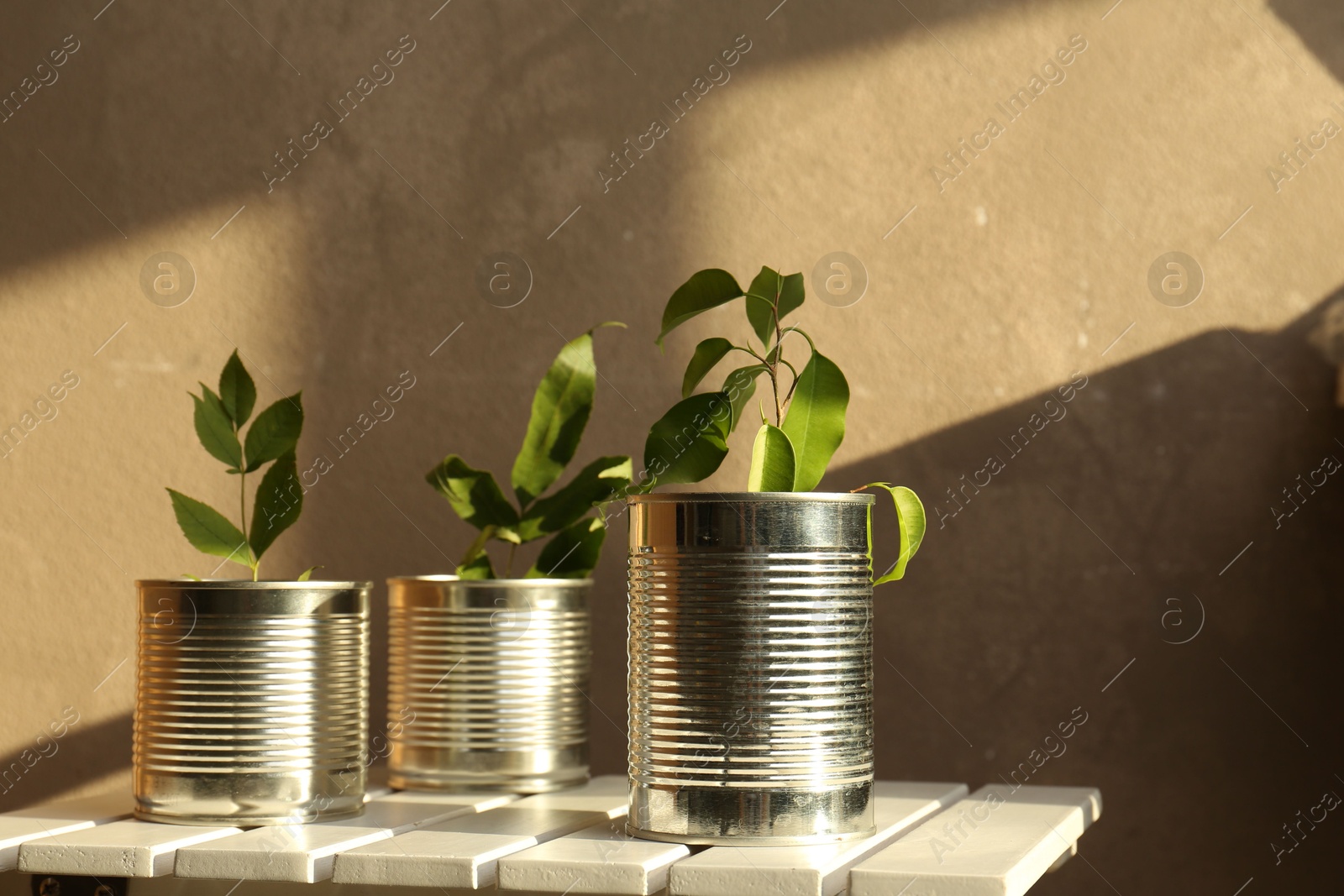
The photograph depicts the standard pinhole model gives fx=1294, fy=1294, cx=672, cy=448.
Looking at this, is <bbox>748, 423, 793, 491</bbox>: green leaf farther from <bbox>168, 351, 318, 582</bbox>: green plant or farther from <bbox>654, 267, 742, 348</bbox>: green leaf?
<bbox>168, 351, 318, 582</bbox>: green plant

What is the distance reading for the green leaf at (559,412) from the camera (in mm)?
1309

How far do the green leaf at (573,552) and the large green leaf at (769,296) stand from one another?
0.38 meters

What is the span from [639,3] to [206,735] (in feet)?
3.45

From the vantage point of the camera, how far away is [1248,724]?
1472 mm

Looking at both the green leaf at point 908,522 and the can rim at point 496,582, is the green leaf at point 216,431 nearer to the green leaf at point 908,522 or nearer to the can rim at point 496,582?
the can rim at point 496,582

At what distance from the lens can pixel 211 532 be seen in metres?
1.18

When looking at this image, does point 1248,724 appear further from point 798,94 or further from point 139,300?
point 139,300

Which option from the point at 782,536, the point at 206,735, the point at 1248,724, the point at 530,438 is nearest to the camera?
the point at 782,536

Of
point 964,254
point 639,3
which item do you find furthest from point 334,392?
point 964,254

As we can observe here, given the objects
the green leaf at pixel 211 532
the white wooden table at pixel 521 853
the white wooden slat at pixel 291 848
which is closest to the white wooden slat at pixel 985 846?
the white wooden table at pixel 521 853

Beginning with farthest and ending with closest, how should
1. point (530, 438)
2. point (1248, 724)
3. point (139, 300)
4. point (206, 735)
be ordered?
point (139, 300), point (1248, 724), point (530, 438), point (206, 735)

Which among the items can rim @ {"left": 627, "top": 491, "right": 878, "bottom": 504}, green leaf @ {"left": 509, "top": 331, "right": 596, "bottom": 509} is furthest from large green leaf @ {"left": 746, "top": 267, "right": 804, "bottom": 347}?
green leaf @ {"left": 509, "top": 331, "right": 596, "bottom": 509}

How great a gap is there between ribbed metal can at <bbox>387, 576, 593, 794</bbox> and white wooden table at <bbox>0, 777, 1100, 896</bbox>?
0.06 meters

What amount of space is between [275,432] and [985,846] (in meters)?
0.70
